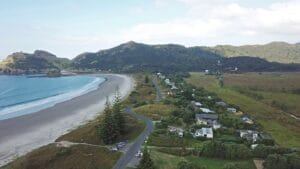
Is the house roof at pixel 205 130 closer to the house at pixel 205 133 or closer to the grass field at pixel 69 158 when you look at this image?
the house at pixel 205 133

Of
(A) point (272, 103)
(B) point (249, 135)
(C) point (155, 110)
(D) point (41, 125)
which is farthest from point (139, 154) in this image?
(A) point (272, 103)

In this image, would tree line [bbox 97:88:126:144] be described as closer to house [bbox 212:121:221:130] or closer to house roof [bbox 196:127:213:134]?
house roof [bbox 196:127:213:134]

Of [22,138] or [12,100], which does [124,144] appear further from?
[12,100]

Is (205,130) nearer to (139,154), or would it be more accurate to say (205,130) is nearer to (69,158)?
(139,154)

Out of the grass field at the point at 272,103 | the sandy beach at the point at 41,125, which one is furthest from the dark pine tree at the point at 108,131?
the grass field at the point at 272,103

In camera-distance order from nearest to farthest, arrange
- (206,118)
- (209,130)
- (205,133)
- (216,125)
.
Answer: (205,133) < (209,130) < (216,125) < (206,118)

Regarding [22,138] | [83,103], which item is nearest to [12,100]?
[83,103]
